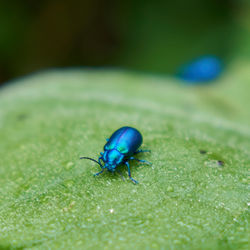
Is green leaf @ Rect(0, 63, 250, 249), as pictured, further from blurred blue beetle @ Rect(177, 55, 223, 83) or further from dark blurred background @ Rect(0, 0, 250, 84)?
dark blurred background @ Rect(0, 0, 250, 84)

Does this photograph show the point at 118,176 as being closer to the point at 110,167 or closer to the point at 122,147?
the point at 110,167

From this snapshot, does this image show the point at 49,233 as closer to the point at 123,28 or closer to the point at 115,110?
the point at 115,110

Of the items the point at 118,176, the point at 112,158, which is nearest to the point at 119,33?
the point at 112,158

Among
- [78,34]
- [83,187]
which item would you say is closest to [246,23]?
[78,34]

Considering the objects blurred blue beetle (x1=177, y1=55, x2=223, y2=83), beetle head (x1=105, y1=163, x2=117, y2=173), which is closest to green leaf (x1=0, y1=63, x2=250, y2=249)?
beetle head (x1=105, y1=163, x2=117, y2=173)

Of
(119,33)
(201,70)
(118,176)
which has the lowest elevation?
(118,176)
